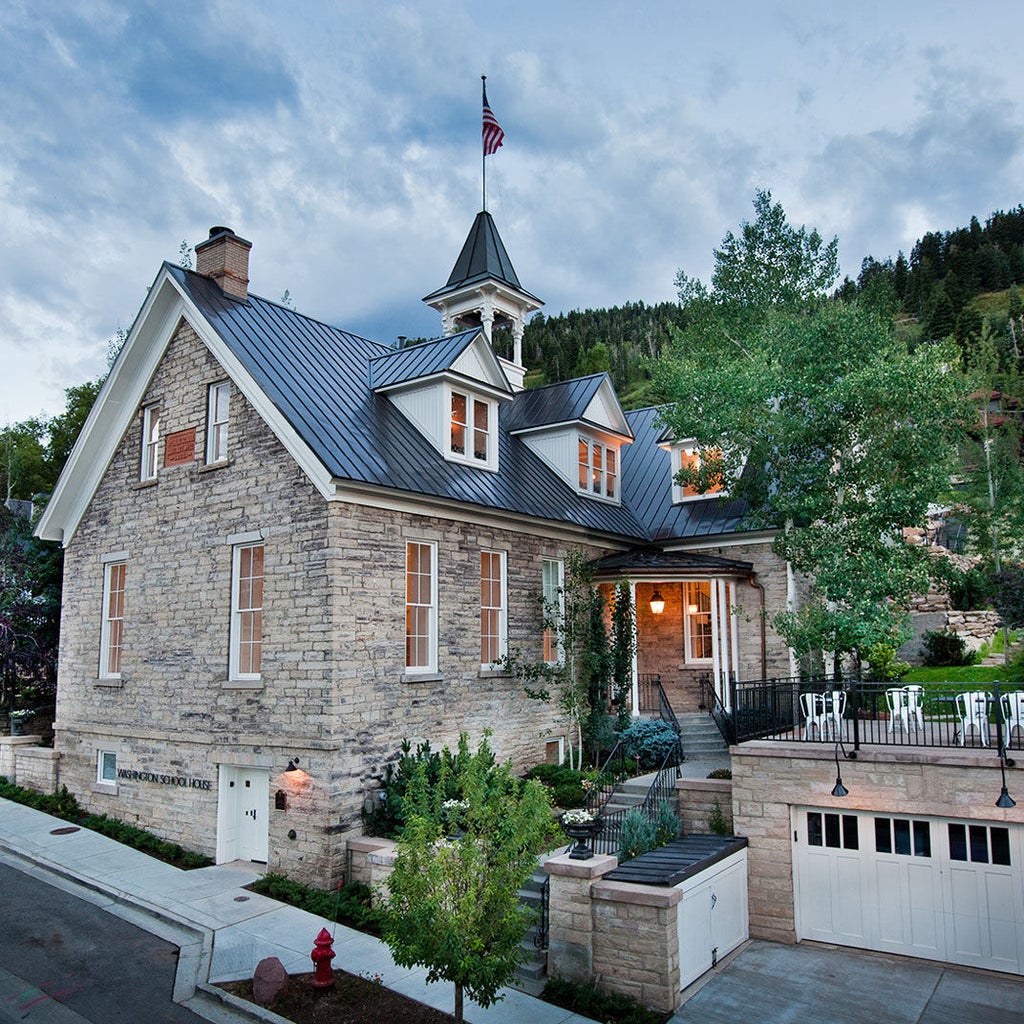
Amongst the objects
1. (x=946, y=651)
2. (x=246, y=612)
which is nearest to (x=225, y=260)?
(x=246, y=612)

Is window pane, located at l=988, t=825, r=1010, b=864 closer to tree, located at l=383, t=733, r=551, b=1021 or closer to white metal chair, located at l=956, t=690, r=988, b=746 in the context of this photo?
white metal chair, located at l=956, t=690, r=988, b=746

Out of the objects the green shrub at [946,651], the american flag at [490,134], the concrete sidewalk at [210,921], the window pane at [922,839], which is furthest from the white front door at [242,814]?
the green shrub at [946,651]

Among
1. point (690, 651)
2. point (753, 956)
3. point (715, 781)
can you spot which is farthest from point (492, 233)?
point (753, 956)

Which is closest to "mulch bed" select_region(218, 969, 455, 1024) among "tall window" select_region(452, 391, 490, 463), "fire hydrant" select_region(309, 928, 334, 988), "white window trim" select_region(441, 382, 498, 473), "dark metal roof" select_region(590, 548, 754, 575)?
"fire hydrant" select_region(309, 928, 334, 988)

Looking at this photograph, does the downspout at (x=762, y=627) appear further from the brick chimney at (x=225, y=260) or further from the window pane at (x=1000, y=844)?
the brick chimney at (x=225, y=260)

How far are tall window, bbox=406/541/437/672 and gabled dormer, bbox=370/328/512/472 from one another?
2516 mm

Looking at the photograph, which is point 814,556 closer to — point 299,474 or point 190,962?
point 299,474

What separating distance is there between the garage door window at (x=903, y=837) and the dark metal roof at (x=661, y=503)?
9.29 metres

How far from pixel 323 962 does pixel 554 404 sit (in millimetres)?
15693

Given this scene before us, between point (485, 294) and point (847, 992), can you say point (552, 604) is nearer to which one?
point (847, 992)

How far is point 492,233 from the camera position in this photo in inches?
1057

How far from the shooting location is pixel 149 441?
17547mm

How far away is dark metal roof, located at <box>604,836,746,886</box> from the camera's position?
1012 centimetres

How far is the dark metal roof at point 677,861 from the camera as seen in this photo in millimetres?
10117
